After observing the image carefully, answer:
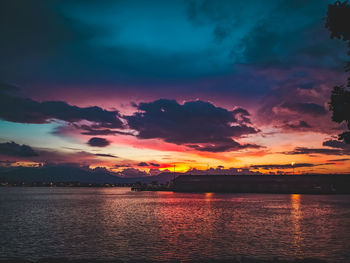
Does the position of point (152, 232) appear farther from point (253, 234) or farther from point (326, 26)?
point (326, 26)

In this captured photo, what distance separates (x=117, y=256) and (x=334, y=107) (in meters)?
20.1

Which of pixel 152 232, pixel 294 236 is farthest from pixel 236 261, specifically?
pixel 152 232

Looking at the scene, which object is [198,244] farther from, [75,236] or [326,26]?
[326,26]

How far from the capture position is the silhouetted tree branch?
1650cm

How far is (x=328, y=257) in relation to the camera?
85.6ft

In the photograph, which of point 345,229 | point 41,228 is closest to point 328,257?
point 345,229

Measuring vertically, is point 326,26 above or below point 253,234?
above

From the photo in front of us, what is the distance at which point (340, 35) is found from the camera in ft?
56.2

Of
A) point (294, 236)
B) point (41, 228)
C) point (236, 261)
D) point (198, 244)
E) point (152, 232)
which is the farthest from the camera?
point (41, 228)

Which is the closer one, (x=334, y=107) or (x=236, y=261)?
(x=334, y=107)

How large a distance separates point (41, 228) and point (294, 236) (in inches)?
1292

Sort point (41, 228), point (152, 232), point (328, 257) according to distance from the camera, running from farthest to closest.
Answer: point (41, 228)
point (152, 232)
point (328, 257)

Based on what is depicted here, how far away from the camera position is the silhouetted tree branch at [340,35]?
16.5 metres

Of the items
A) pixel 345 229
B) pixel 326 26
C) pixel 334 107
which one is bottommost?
pixel 345 229
